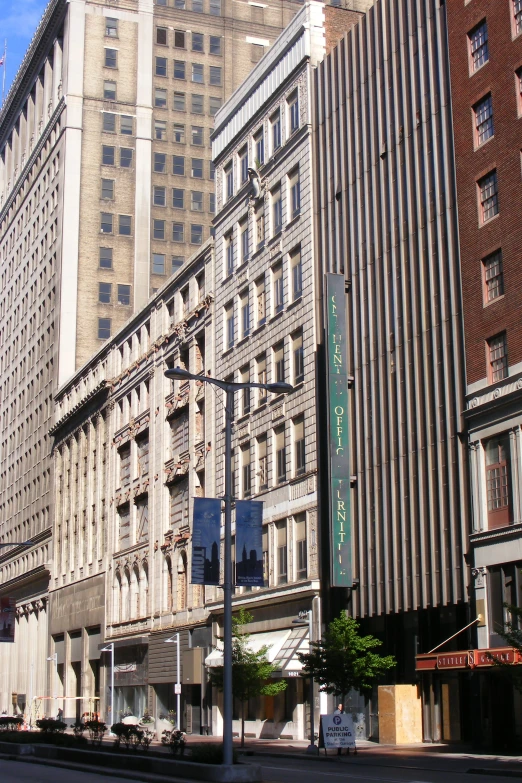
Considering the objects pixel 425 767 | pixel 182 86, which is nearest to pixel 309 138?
pixel 425 767

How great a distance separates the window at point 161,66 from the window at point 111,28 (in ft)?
16.4

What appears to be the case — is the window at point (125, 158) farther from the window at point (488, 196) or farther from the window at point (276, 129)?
the window at point (488, 196)

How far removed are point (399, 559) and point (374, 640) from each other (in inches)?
142

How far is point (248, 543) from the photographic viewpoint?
29.8m

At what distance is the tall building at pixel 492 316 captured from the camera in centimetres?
3847

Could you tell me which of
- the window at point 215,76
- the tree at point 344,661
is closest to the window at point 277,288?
the tree at point 344,661

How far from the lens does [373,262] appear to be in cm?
4856

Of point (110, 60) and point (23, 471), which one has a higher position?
point (110, 60)

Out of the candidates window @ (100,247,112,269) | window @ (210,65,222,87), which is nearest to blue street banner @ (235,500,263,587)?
→ window @ (100,247,112,269)

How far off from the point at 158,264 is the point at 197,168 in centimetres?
1139

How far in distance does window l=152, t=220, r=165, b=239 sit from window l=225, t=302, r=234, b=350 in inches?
1853

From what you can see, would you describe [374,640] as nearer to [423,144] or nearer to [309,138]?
[423,144]

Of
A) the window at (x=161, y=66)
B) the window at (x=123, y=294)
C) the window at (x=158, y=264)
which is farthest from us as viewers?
the window at (x=161, y=66)

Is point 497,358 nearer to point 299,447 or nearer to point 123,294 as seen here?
point 299,447
